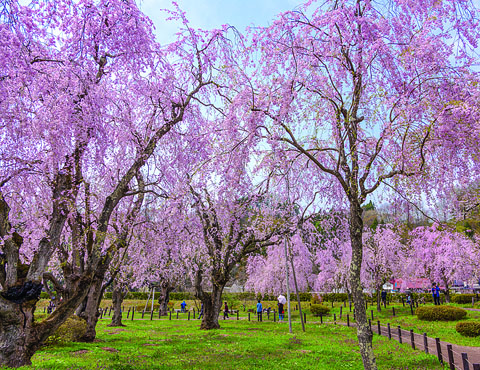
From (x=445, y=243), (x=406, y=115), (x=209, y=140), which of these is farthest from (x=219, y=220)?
(x=445, y=243)

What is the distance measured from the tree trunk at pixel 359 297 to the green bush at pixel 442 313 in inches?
698

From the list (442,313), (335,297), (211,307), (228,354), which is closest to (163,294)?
(211,307)

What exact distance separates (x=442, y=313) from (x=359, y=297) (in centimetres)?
1791

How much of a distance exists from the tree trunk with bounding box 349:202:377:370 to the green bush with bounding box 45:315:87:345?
35.4 feet

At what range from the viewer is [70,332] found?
12.6m

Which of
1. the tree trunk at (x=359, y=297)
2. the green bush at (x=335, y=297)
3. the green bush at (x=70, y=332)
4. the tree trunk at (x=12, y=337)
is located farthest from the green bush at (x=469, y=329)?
the green bush at (x=335, y=297)

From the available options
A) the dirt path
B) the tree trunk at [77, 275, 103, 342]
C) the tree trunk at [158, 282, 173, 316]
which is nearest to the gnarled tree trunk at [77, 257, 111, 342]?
the tree trunk at [77, 275, 103, 342]

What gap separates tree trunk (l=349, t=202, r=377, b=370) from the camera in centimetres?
673

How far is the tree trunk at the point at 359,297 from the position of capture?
6.73 m

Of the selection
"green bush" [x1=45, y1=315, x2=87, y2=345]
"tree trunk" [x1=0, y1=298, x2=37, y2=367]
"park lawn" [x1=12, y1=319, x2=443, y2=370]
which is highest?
"tree trunk" [x1=0, y1=298, x2=37, y2=367]

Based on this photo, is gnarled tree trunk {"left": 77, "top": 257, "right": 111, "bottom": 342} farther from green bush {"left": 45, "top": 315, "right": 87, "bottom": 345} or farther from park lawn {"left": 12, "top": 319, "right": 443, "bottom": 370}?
park lawn {"left": 12, "top": 319, "right": 443, "bottom": 370}

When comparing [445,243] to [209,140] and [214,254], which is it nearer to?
[214,254]

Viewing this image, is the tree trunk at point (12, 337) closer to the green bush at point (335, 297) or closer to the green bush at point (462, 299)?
the green bush at point (462, 299)

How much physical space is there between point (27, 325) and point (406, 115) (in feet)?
31.9
